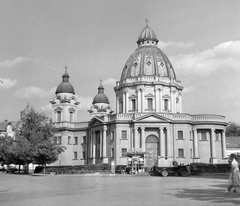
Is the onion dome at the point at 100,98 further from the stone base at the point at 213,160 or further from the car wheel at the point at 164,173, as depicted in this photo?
the car wheel at the point at 164,173

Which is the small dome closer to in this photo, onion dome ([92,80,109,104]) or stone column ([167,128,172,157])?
stone column ([167,128,172,157])

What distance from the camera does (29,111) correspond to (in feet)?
182

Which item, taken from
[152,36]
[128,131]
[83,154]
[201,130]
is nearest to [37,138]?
[128,131]

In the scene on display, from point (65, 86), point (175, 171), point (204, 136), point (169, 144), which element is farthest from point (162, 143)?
point (65, 86)

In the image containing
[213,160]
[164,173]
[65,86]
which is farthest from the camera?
[65,86]

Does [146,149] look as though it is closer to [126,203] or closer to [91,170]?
[91,170]

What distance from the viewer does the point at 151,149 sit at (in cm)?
6359

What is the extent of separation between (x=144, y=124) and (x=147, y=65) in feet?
48.7

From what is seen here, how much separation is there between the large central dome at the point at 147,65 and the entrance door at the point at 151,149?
13.2m

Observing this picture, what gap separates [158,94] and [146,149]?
12.5 meters

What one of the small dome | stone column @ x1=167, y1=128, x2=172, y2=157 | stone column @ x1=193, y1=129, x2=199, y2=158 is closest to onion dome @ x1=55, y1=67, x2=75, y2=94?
the small dome

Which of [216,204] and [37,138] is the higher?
[37,138]

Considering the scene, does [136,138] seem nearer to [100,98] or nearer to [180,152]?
[180,152]

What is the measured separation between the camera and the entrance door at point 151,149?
6303cm
